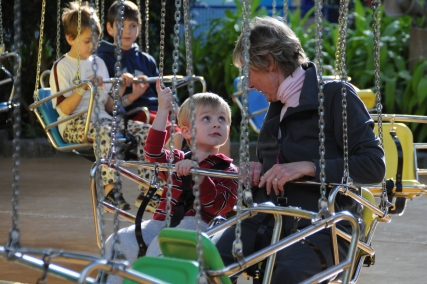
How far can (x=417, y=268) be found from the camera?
4.45m

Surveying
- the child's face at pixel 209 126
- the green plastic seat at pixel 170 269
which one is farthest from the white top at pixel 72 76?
the green plastic seat at pixel 170 269

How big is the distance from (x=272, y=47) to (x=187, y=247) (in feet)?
3.11

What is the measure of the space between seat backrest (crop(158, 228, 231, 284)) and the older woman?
21.2 inches

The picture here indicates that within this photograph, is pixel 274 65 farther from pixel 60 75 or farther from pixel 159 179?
pixel 60 75

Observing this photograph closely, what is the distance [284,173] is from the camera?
108 inches

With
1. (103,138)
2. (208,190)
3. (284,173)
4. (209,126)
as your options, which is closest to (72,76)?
(103,138)

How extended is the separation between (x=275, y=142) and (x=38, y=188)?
14.1ft

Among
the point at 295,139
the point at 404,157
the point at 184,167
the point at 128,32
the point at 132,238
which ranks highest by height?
the point at 128,32

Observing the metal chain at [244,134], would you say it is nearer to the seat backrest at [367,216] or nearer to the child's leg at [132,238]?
the child's leg at [132,238]

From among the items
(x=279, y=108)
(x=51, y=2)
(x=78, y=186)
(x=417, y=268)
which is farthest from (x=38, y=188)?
(x=279, y=108)

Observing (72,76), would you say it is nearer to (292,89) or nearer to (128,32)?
(128,32)

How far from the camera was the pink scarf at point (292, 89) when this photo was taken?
9.47 feet

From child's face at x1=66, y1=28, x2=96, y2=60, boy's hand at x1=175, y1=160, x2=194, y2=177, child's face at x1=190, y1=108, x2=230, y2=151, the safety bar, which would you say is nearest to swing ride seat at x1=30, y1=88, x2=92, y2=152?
child's face at x1=66, y1=28, x2=96, y2=60

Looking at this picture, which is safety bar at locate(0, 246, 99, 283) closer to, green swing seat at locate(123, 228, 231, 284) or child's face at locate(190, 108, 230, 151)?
green swing seat at locate(123, 228, 231, 284)
